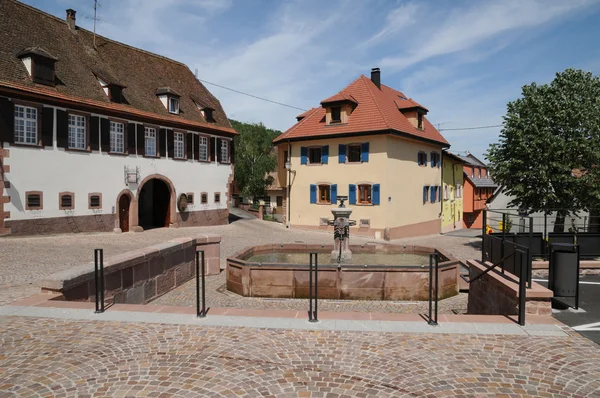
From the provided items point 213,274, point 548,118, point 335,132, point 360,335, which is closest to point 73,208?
point 213,274

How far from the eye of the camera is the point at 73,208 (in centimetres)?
1989

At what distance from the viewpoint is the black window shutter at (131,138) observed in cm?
2242

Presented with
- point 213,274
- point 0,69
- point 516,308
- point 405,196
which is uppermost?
point 0,69

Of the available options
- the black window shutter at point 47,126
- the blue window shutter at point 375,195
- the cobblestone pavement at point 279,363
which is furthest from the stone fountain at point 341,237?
the black window shutter at point 47,126

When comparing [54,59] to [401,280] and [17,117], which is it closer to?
[17,117]

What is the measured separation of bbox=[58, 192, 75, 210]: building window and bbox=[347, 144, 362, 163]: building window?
1560 cm

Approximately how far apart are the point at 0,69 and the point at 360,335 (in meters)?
18.9

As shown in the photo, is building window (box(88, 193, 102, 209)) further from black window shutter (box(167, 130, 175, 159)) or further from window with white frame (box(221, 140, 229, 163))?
window with white frame (box(221, 140, 229, 163))

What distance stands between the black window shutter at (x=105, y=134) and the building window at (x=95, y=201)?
234 centimetres

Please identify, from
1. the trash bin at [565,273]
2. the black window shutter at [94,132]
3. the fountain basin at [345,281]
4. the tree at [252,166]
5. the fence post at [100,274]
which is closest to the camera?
the fence post at [100,274]

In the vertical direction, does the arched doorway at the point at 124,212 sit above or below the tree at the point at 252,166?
below

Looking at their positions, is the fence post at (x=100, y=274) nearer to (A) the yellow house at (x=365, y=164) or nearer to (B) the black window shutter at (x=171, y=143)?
(B) the black window shutter at (x=171, y=143)

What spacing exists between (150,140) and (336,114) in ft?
38.0

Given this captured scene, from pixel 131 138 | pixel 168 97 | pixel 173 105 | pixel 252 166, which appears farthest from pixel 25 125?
pixel 252 166
